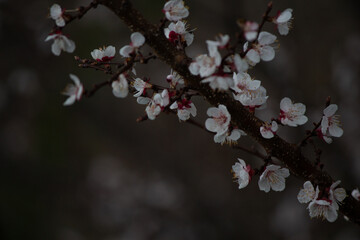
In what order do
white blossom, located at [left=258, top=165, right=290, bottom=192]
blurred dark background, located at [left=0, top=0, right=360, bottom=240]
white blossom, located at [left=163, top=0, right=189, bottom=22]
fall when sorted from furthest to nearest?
blurred dark background, located at [left=0, top=0, right=360, bottom=240] < white blossom, located at [left=258, top=165, right=290, bottom=192] < white blossom, located at [left=163, top=0, right=189, bottom=22]

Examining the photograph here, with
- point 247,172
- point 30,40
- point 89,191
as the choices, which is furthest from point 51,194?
point 247,172

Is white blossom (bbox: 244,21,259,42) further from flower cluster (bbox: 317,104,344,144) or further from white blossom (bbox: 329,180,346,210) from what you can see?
white blossom (bbox: 329,180,346,210)

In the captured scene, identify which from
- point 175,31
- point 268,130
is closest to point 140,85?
point 175,31

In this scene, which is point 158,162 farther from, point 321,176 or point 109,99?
point 321,176

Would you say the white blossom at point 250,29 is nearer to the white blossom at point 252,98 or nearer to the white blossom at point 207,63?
Answer: the white blossom at point 207,63

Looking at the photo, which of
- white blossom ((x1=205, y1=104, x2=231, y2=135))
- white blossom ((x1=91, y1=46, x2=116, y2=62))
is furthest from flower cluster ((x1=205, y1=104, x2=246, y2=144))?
white blossom ((x1=91, y1=46, x2=116, y2=62))

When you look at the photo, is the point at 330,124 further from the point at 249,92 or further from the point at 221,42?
the point at 221,42

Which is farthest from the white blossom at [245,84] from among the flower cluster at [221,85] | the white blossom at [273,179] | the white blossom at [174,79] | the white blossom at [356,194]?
the white blossom at [356,194]
